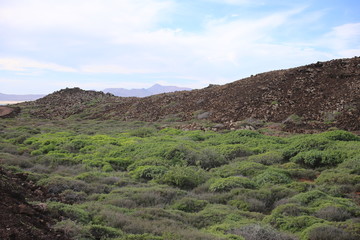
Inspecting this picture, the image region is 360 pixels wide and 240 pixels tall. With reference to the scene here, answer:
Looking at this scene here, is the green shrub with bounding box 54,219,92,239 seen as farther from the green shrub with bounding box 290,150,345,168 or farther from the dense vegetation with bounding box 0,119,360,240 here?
the green shrub with bounding box 290,150,345,168

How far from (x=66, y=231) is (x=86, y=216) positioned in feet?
3.30

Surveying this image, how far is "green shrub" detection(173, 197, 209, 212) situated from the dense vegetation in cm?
3

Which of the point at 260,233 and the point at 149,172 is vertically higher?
the point at 149,172

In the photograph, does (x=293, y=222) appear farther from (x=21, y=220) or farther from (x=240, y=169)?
(x=21, y=220)

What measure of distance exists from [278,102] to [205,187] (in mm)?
14624

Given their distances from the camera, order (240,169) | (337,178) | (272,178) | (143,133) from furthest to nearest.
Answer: (143,133) → (240,169) → (272,178) → (337,178)

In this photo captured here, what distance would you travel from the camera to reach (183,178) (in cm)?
971

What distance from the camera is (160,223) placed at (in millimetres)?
6164

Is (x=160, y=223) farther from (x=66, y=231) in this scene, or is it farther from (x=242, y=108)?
(x=242, y=108)

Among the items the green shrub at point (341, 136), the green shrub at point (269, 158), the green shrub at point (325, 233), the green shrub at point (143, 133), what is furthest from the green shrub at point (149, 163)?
the green shrub at point (341, 136)

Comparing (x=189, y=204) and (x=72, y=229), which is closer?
(x=72, y=229)

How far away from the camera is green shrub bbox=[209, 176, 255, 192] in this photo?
8930mm

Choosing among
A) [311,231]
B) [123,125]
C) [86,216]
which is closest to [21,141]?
[123,125]

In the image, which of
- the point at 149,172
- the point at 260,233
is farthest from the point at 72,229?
the point at 149,172
